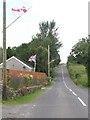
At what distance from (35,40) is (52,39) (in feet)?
18.1

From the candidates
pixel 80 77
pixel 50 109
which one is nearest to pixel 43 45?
pixel 80 77

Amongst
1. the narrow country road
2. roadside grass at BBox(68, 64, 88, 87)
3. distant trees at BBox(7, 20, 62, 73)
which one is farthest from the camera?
distant trees at BBox(7, 20, 62, 73)

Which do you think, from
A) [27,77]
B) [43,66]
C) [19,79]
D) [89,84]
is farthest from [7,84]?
[43,66]

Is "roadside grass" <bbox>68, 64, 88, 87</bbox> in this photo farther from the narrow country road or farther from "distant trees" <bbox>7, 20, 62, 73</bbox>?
the narrow country road

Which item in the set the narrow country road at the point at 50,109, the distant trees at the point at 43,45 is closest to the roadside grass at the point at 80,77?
the distant trees at the point at 43,45

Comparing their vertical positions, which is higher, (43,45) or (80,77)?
(43,45)

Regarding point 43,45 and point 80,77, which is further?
point 43,45

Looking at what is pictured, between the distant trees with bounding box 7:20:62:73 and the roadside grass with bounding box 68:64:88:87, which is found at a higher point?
the distant trees with bounding box 7:20:62:73

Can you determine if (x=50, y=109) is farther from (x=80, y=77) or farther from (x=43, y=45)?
(x=43, y=45)

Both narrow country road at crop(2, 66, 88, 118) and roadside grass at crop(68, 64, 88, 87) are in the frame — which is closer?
narrow country road at crop(2, 66, 88, 118)

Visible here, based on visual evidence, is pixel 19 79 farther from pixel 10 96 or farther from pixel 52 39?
pixel 52 39

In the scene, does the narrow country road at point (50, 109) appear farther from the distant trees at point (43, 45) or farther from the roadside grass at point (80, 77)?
the distant trees at point (43, 45)

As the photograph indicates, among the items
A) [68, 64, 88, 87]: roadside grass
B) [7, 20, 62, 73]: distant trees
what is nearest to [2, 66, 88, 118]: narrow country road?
[68, 64, 88, 87]: roadside grass

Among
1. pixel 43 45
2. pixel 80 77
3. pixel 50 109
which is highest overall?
pixel 43 45
